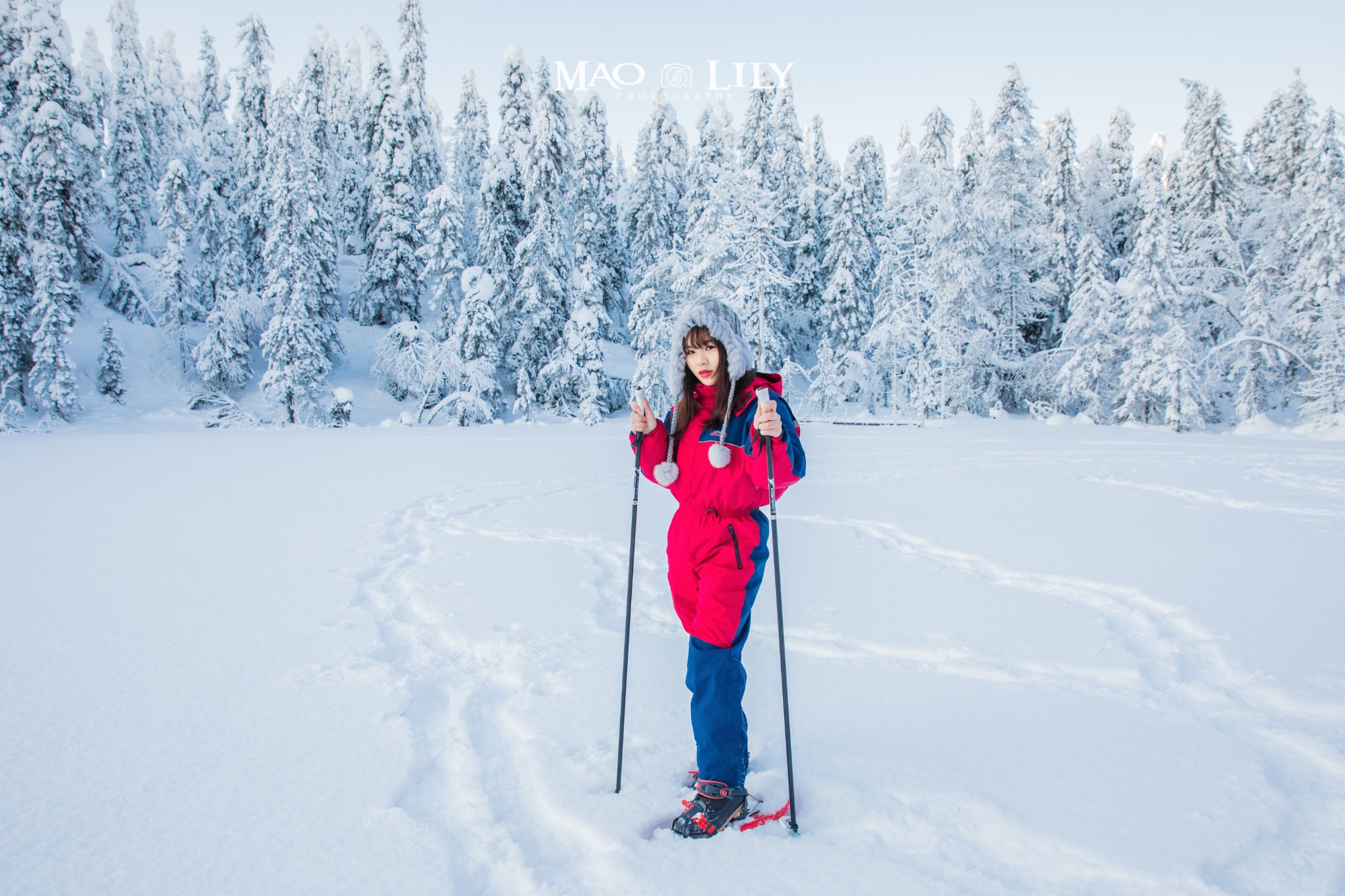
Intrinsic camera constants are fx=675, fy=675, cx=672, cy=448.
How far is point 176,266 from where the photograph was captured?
2417 centimetres

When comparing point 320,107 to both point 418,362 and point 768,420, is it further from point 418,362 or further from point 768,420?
point 768,420

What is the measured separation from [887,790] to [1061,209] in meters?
29.4

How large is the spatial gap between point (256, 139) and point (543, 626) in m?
30.4

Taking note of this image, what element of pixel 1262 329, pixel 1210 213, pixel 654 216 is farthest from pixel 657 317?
pixel 1210 213

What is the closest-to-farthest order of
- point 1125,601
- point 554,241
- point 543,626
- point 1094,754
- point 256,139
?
1. point 1094,754
2. point 543,626
3. point 1125,601
4. point 554,241
5. point 256,139

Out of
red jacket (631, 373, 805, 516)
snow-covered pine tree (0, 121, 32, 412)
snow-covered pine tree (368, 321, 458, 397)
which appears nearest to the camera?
red jacket (631, 373, 805, 516)

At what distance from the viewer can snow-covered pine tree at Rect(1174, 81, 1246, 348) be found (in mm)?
23594

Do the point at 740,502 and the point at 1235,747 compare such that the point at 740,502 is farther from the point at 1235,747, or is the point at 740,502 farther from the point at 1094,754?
the point at 1235,747

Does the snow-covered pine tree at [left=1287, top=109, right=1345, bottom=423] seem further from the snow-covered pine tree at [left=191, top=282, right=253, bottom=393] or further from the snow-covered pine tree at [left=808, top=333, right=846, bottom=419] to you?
the snow-covered pine tree at [left=191, top=282, right=253, bottom=393]

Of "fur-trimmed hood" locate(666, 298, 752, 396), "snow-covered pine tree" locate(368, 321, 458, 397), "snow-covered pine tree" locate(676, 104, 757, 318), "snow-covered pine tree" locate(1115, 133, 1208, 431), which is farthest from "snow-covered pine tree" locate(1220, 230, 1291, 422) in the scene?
"snow-covered pine tree" locate(368, 321, 458, 397)

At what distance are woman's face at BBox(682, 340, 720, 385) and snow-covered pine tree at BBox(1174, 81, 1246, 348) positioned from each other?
27.6 meters

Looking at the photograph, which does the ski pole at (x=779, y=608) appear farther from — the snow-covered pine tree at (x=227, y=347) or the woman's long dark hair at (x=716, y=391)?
the snow-covered pine tree at (x=227, y=347)

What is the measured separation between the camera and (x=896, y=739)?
8.93ft

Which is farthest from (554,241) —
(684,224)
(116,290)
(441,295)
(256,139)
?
(116,290)
